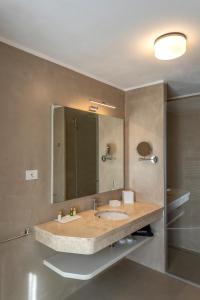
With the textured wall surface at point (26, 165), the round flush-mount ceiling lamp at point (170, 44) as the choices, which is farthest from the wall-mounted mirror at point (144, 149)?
the round flush-mount ceiling lamp at point (170, 44)

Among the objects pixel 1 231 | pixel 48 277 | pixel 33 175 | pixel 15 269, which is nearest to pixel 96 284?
pixel 48 277

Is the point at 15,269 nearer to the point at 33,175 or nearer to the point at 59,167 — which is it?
the point at 33,175

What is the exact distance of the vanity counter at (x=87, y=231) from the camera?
66.6 inches

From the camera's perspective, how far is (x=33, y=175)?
1934mm

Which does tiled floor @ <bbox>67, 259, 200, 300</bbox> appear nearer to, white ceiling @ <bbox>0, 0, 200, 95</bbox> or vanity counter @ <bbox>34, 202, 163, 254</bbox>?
vanity counter @ <bbox>34, 202, 163, 254</bbox>

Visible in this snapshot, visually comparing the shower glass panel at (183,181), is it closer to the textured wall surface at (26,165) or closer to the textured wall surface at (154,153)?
the textured wall surface at (154,153)

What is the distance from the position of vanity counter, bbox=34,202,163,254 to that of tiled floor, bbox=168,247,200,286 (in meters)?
0.93

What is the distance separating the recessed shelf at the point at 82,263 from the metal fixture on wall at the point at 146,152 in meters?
1.16

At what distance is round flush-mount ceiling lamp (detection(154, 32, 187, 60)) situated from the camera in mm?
1590

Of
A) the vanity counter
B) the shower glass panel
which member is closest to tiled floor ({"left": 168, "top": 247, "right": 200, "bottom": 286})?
the shower glass panel

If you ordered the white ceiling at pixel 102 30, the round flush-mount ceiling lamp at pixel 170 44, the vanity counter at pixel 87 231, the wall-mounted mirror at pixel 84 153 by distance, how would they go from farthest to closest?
the wall-mounted mirror at pixel 84 153, the vanity counter at pixel 87 231, the round flush-mount ceiling lamp at pixel 170 44, the white ceiling at pixel 102 30

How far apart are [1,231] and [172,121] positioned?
2551 mm

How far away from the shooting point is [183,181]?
308 cm

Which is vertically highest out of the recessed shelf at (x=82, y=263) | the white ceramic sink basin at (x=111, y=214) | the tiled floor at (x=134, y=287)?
the white ceramic sink basin at (x=111, y=214)
